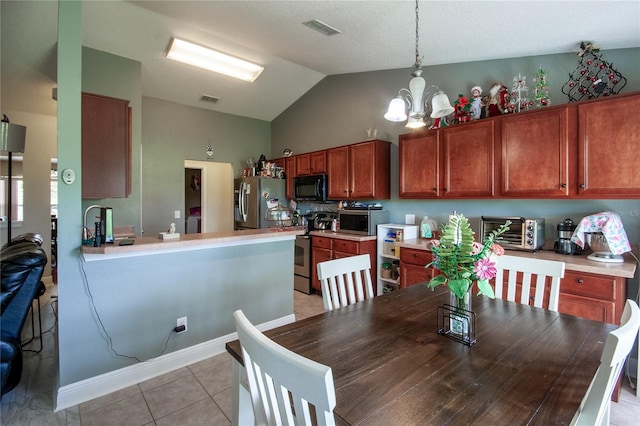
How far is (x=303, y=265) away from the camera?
4.63m

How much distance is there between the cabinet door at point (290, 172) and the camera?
5.34m

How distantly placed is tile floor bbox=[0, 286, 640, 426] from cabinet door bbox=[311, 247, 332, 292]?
6.84 ft

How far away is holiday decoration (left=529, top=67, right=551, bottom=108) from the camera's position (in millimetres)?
2696

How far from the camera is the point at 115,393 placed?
→ 2.11 meters

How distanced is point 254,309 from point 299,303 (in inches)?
48.5

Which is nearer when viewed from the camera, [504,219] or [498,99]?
[504,219]

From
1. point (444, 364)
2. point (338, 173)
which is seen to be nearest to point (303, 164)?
point (338, 173)

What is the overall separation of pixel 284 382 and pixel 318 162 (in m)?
4.32

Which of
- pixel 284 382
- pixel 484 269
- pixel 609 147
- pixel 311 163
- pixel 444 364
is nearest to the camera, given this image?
pixel 284 382

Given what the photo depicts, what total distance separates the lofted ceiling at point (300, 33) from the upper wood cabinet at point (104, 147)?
3.23 ft

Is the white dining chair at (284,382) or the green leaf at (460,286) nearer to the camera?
the white dining chair at (284,382)

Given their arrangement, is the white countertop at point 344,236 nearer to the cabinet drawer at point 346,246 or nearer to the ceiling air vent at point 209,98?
the cabinet drawer at point 346,246

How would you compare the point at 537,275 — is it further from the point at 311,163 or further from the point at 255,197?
the point at 255,197

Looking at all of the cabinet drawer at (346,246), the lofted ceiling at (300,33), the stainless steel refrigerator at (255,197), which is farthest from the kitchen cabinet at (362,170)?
the stainless steel refrigerator at (255,197)
